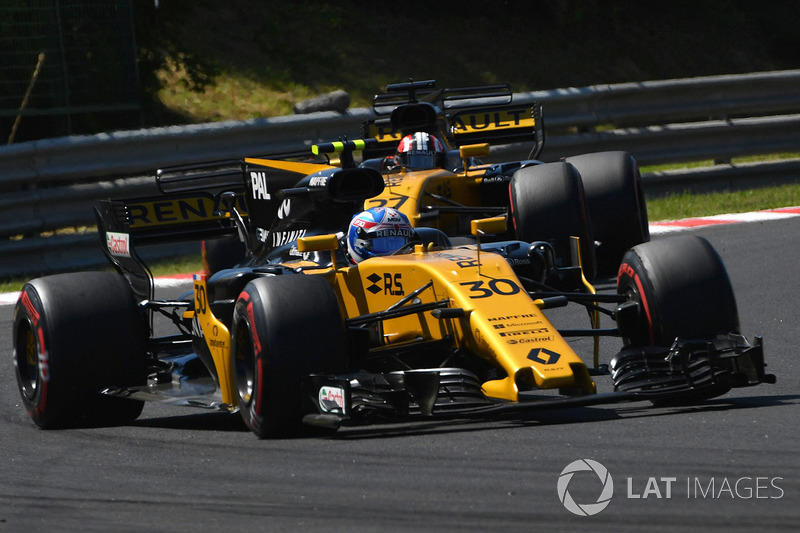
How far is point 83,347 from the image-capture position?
293 inches

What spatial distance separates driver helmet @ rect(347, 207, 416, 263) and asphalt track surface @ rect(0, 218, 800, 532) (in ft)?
3.61

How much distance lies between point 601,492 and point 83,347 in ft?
11.5

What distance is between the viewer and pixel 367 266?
702cm

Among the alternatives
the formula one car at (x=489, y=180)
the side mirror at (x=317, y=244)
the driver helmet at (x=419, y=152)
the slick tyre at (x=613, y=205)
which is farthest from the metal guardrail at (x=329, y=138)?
the side mirror at (x=317, y=244)

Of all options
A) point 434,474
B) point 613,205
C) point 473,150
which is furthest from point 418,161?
point 434,474

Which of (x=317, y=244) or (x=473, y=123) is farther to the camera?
(x=473, y=123)

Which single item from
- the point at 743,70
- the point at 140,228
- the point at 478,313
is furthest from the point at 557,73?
the point at 478,313

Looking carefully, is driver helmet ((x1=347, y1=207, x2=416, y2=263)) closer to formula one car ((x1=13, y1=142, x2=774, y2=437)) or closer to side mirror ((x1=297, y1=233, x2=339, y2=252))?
formula one car ((x1=13, y1=142, x2=774, y2=437))

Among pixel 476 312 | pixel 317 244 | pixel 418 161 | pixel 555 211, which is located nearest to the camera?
pixel 476 312

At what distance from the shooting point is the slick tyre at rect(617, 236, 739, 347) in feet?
21.8

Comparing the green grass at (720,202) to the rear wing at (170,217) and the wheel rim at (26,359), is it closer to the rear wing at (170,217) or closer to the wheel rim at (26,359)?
the rear wing at (170,217)

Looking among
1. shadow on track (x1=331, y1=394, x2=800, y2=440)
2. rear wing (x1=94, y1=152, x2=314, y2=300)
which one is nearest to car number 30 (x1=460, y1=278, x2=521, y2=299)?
shadow on track (x1=331, y1=394, x2=800, y2=440)

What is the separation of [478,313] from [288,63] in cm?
1967

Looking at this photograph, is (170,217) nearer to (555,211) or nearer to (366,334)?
(366,334)
